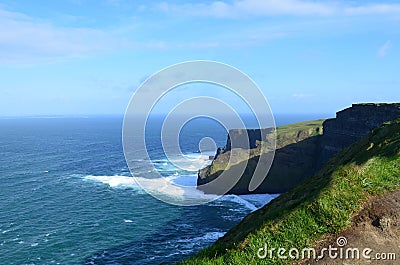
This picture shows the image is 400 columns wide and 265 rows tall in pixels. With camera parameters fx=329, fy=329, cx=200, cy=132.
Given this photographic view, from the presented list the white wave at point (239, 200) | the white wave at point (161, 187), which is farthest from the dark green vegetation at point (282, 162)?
the white wave at point (161, 187)

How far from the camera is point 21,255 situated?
41375 mm

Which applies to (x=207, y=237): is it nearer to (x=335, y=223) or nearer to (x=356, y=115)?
(x=335, y=223)

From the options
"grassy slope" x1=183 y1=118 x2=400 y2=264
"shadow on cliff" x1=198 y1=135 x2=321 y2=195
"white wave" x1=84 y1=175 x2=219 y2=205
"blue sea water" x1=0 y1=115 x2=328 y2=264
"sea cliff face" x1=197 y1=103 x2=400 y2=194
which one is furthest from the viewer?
"shadow on cliff" x1=198 y1=135 x2=321 y2=195

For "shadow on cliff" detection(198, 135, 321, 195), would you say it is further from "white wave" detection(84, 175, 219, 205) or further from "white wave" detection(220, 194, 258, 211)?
"white wave" detection(84, 175, 219, 205)

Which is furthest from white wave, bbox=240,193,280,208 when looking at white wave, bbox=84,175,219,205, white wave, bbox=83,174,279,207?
white wave, bbox=84,175,219,205

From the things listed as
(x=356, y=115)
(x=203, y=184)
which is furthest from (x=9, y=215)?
(x=356, y=115)

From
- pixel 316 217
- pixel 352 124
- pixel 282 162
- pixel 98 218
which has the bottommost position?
pixel 98 218

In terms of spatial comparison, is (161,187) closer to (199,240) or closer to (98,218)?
(98,218)

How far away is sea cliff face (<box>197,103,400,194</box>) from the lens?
2813 inches

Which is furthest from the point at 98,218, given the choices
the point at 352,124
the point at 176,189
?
the point at 352,124

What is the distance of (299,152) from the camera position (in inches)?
3278

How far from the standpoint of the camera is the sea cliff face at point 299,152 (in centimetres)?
7144

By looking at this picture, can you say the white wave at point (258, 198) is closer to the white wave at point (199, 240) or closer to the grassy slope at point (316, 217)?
the white wave at point (199, 240)

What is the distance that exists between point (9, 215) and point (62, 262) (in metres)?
22.9
